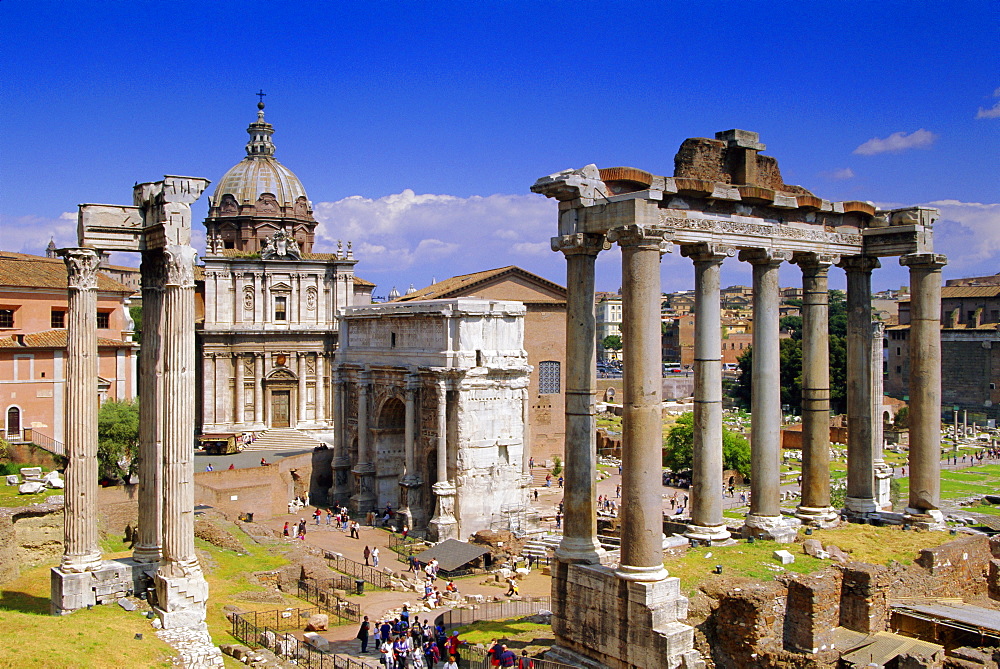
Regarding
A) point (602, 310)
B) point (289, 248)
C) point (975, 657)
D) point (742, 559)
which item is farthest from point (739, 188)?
point (602, 310)

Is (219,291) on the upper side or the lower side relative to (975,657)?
upper

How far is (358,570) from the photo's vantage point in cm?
2788

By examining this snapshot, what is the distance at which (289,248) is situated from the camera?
48031 millimetres

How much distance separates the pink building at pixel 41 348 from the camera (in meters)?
31.1

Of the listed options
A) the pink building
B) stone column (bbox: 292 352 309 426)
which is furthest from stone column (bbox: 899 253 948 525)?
stone column (bbox: 292 352 309 426)

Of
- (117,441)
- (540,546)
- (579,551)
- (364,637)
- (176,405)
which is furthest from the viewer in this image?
(540,546)

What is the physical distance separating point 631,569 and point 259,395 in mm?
37866

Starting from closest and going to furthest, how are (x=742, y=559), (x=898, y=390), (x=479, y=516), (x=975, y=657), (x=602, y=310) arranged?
(x=975, y=657) → (x=742, y=559) → (x=479, y=516) → (x=898, y=390) → (x=602, y=310)

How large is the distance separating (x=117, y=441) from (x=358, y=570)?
31.5 ft

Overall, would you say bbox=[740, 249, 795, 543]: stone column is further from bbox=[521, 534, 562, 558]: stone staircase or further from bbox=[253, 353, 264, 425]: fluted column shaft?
bbox=[253, 353, 264, 425]: fluted column shaft

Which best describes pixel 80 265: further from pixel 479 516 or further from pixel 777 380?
pixel 479 516

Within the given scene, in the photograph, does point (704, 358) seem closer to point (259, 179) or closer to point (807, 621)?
point (807, 621)

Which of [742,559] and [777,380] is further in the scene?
[777,380]

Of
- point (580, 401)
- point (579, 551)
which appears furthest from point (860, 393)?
point (579, 551)
